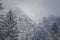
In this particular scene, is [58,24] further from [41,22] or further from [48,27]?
[41,22]

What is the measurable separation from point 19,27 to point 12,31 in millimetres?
837

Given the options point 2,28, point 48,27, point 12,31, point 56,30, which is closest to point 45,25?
point 48,27

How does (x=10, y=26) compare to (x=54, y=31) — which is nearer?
(x=10, y=26)

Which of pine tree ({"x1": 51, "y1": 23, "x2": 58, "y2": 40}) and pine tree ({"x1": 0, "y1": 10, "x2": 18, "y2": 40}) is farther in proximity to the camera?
pine tree ({"x1": 51, "y1": 23, "x2": 58, "y2": 40})

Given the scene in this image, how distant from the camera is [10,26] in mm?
8805

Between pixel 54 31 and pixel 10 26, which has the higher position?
pixel 10 26

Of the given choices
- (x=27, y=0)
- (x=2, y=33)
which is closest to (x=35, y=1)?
(x=27, y=0)

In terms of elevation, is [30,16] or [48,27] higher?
[30,16]

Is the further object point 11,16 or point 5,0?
point 5,0

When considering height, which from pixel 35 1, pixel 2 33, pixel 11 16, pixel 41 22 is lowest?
pixel 2 33

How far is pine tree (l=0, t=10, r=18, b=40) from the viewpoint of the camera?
8.55 meters

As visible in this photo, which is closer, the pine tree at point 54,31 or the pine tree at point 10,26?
the pine tree at point 10,26

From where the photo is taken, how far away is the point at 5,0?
9.44 metres

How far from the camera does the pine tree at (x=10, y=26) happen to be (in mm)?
8555
